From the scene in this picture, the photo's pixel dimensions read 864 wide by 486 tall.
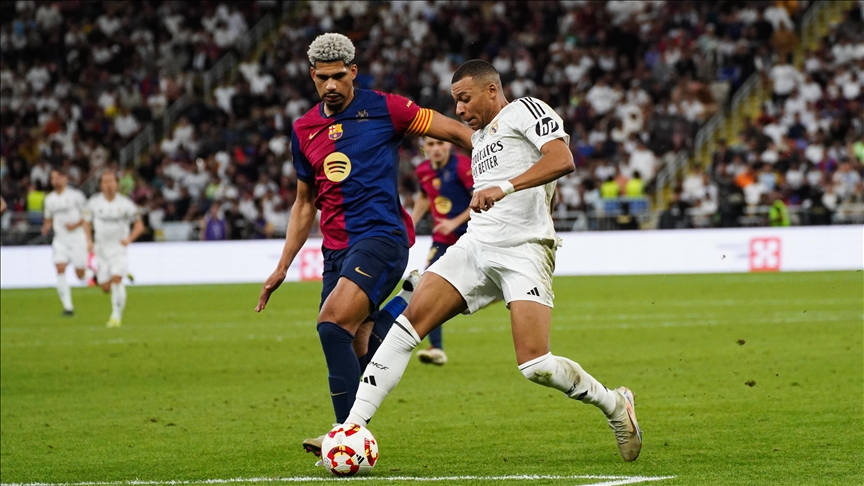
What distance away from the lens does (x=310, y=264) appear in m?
25.3

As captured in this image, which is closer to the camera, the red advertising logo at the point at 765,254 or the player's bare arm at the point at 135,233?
the player's bare arm at the point at 135,233

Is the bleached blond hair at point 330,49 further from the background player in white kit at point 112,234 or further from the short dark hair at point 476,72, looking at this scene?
the background player in white kit at point 112,234

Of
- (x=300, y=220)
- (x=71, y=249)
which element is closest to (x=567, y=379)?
(x=300, y=220)

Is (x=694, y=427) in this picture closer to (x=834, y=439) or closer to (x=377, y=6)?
(x=834, y=439)

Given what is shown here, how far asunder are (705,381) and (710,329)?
14.4ft

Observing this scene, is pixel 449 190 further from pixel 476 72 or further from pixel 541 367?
pixel 541 367

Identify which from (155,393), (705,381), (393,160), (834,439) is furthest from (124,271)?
(834,439)

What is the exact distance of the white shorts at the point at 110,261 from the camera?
17.5 meters

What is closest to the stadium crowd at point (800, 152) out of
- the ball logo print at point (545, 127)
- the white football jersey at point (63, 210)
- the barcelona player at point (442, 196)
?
the white football jersey at point (63, 210)

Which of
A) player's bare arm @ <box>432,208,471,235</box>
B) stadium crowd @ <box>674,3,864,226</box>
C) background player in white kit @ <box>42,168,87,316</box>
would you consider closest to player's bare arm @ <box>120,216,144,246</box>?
background player in white kit @ <box>42,168,87,316</box>

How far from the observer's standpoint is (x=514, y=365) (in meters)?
12.2

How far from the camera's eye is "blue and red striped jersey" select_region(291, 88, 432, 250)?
7.11m

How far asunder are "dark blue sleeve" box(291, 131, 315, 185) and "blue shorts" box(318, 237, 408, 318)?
44 centimetres

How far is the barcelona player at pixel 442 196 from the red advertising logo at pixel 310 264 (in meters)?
12.2
